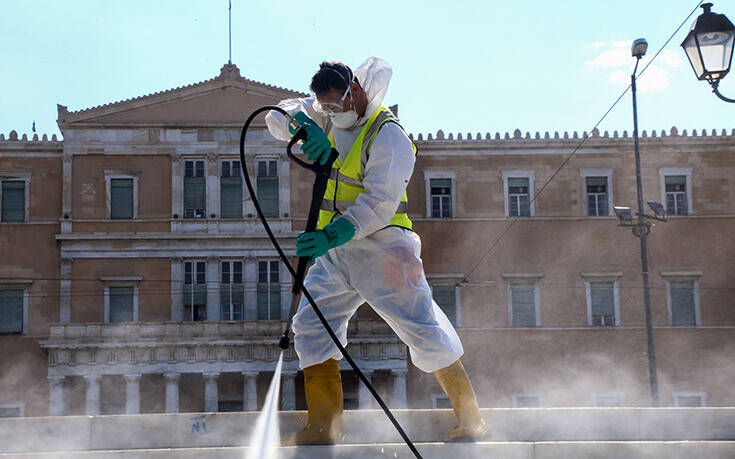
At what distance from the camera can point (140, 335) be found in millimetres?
23484

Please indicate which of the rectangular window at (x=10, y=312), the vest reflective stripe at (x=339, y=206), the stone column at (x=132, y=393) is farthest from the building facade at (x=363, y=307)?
the vest reflective stripe at (x=339, y=206)

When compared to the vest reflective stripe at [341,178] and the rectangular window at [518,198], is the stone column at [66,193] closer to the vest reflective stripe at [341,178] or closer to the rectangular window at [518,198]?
the rectangular window at [518,198]

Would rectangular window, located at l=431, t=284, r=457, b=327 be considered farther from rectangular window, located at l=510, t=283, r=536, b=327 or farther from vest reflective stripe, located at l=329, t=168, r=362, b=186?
vest reflective stripe, located at l=329, t=168, r=362, b=186

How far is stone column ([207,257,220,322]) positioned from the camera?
24.4 meters

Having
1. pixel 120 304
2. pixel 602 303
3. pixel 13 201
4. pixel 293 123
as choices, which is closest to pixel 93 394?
pixel 120 304

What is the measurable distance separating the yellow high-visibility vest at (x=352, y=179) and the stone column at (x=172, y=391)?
19.9 m

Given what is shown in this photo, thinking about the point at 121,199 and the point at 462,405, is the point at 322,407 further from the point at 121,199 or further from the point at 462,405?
the point at 121,199

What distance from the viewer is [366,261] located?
4.43m

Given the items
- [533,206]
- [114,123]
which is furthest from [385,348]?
[114,123]

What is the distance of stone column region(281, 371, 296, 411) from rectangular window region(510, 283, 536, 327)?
21.0 ft

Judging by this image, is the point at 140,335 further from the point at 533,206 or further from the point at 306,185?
the point at 533,206

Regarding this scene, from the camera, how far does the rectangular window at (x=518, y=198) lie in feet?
83.3

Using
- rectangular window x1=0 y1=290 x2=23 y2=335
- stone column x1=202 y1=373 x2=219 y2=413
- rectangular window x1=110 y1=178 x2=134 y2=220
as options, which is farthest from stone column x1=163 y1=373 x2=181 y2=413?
rectangular window x1=110 y1=178 x2=134 y2=220

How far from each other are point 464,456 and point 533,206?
2178cm
